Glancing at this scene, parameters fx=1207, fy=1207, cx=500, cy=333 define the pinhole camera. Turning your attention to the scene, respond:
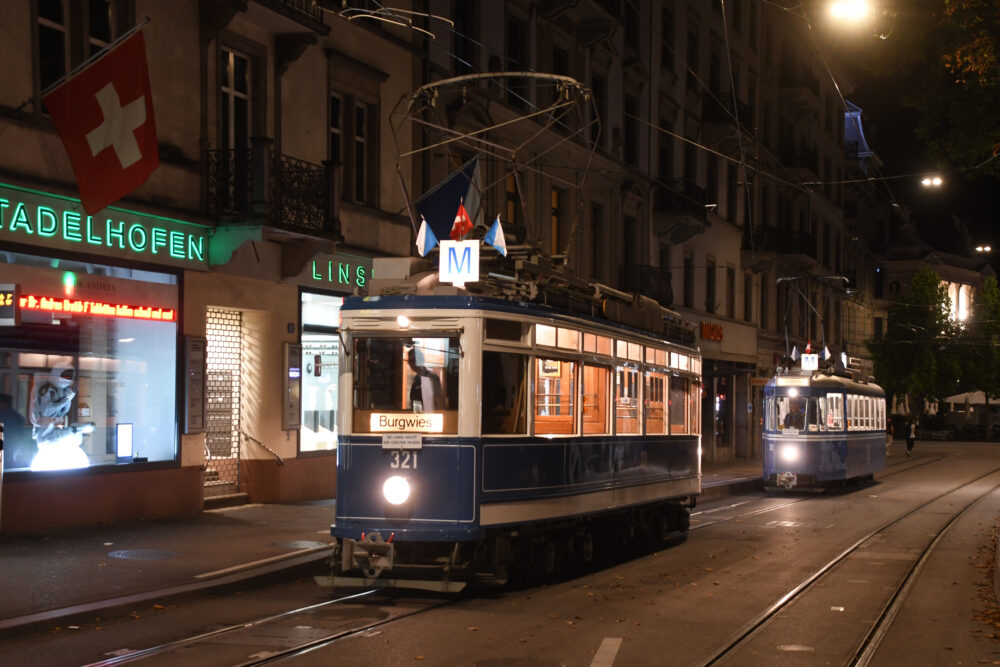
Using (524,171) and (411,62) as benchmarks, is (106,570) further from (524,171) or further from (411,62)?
(524,171)

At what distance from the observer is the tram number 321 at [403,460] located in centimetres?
1195

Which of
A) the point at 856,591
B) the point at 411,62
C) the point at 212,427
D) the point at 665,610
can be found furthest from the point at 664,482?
the point at 411,62

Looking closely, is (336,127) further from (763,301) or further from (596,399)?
(763,301)

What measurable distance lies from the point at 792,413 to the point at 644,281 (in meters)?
7.14

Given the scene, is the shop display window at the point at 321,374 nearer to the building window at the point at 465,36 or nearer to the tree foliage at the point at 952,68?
the building window at the point at 465,36

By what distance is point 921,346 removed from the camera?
71750 mm

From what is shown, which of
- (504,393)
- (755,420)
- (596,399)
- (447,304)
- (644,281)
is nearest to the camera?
(447,304)

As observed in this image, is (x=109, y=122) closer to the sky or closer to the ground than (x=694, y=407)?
closer to the sky

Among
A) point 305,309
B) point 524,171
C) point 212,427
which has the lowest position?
point 212,427

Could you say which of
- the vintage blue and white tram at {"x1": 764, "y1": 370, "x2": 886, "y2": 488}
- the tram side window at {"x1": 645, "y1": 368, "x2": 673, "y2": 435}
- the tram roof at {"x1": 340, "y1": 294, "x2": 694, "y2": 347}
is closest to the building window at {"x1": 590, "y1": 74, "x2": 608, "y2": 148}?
the vintage blue and white tram at {"x1": 764, "y1": 370, "x2": 886, "y2": 488}

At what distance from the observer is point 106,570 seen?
40.6 feet

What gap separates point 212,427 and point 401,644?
34.4ft

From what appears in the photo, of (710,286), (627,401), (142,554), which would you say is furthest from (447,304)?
(710,286)

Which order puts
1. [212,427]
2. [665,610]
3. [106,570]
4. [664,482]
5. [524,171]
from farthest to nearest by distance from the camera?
[524,171] < [212,427] < [664,482] < [106,570] < [665,610]
